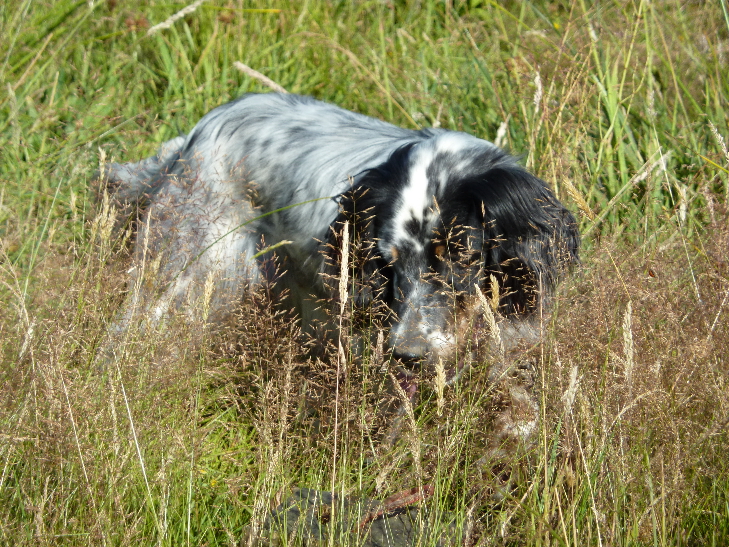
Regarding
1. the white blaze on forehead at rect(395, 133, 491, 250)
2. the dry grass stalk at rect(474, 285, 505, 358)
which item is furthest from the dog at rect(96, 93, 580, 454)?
the dry grass stalk at rect(474, 285, 505, 358)

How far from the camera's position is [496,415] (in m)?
2.09

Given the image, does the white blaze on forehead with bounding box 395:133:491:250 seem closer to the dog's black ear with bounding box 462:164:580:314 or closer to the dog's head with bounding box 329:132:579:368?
the dog's head with bounding box 329:132:579:368

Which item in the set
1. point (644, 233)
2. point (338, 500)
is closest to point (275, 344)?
point (338, 500)

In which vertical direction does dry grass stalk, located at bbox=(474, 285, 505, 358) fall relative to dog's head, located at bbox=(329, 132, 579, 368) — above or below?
above

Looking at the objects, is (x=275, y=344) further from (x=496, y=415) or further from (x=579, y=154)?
(x=579, y=154)

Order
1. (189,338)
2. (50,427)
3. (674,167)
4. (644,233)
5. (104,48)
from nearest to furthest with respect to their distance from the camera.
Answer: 1. (50,427)
2. (189,338)
3. (644,233)
4. (674,167)
5. (104,48)

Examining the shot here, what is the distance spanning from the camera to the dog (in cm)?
235

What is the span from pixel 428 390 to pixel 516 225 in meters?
0.64

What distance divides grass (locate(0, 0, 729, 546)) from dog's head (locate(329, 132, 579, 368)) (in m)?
0.19

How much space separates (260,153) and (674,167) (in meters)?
1.80

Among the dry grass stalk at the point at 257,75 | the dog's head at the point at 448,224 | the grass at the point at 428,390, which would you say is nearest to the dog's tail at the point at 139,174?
the grass at the point at 428,390

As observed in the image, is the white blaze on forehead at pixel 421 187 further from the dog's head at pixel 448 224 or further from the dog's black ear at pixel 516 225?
the dog's black ear at pixel 516 225

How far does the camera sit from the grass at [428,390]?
5.69 ft

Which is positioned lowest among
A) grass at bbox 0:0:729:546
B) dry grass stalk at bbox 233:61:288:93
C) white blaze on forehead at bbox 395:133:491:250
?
grass at bbox 0:0:729:546
